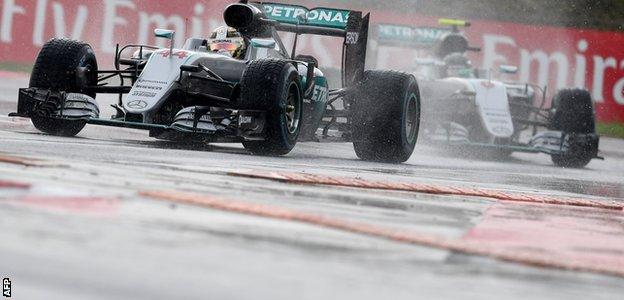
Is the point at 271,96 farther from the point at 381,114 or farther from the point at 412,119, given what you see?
the point at 412,119

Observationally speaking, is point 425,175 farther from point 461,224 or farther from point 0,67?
point 0,67

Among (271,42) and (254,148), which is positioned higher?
(271,42)

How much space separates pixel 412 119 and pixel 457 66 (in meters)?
7.10

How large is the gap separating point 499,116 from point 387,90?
624cm

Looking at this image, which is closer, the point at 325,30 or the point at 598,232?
the point at 598,232

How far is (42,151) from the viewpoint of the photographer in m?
11.1

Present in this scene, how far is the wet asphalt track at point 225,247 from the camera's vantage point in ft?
15.9

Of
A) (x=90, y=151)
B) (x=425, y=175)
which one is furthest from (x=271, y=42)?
(x=90, y=151)

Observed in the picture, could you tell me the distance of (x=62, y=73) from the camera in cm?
1460

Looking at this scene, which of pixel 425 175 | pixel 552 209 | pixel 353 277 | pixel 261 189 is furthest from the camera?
pixel 425 175

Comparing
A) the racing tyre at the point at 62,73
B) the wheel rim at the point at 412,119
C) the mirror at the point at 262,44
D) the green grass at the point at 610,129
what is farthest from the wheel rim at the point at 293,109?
the green grass at the point at 610,129

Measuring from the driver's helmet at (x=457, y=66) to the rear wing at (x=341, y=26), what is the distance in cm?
751

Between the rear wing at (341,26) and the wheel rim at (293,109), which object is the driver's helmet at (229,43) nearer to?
the rear wing at (341,26)

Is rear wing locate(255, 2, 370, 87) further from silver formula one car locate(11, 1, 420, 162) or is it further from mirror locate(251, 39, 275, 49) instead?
mirror locate(251, 39, 275, 49)
